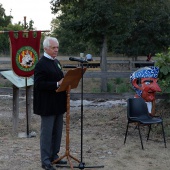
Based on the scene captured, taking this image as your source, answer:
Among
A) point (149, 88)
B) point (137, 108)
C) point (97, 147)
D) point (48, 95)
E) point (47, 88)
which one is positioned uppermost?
point (47, 88)

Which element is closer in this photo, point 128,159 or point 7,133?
point 128,159

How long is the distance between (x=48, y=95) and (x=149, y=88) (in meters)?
2.88

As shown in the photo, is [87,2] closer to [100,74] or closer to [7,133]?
[100,74]

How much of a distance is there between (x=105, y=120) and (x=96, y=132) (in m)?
1.04

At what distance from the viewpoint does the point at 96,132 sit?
24.3ft

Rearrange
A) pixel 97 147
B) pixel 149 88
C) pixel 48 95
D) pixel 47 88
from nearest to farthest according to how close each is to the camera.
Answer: pixel 47 88 < pixel 48 95 < pixel 97 147 < pixel 149 88

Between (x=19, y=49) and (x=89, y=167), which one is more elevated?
(x=19, y=49)

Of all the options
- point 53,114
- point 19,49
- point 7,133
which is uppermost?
point 19,49

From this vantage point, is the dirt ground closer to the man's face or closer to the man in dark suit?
the man in dark suit

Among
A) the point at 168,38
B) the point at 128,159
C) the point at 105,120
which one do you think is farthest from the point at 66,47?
the point at 128,159

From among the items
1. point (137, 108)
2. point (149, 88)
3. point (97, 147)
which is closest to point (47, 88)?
point (97, 147)

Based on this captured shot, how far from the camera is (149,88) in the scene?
743 cm

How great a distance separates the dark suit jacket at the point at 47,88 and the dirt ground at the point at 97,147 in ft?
2.25

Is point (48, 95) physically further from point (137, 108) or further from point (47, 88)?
point (137, 108)
